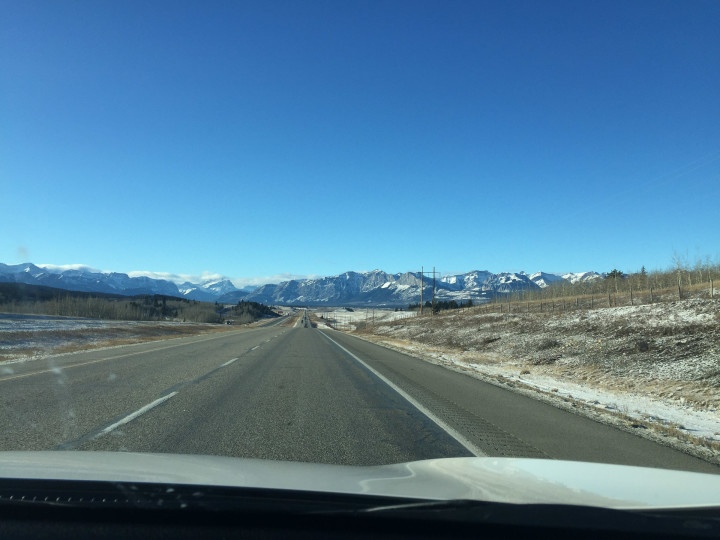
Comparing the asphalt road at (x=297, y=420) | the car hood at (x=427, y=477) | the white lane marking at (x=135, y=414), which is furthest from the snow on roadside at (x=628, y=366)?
the white lane marking at (x=135, y=414)

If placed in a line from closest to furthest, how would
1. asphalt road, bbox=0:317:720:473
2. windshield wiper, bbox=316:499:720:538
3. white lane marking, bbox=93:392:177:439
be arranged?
windshield wiper, bbox=316:499:720:538, asphalt road, bbox=0:317:720:473, white lane marking, bbox=93:392:177:439

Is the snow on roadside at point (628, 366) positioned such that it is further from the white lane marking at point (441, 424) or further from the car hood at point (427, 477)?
the car hood at point (427, 477)

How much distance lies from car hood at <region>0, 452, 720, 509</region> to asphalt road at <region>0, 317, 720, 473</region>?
1.50 metres

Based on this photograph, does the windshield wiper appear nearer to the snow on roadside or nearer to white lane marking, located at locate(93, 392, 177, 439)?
the snow on roadside

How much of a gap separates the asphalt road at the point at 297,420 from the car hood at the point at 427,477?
1.50m

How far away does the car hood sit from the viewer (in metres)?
3.59

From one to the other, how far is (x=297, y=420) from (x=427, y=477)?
4646 millimetres

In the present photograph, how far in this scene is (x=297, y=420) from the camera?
27.8ft

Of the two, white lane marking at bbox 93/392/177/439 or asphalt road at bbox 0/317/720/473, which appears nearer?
asphalt road at bbox 0/317/720/473

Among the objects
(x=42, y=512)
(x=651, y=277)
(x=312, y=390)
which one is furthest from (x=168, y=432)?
(x=651, y=277)

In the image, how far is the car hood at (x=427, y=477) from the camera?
3.59 meters

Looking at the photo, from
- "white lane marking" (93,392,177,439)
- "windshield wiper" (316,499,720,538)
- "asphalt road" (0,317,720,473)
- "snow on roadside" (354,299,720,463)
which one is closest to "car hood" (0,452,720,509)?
"windshield wiper" (316,499,720,538)

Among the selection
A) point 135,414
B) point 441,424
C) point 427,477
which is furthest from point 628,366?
point 427,477

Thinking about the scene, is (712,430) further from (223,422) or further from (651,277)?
(651,277)
